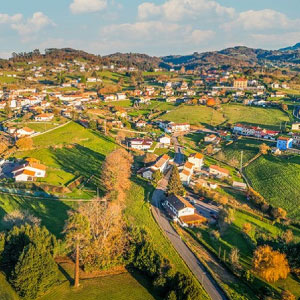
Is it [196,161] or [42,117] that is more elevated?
[42,117]

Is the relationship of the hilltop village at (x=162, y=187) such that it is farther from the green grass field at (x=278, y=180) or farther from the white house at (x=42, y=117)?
the white house at (x=42, y=117)

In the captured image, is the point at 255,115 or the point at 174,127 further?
the point at 255,115

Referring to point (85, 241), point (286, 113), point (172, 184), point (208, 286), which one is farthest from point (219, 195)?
point (286, 113)

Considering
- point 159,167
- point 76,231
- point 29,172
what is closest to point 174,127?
point 159,167

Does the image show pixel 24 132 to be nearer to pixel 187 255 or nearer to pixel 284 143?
pixel 187 255

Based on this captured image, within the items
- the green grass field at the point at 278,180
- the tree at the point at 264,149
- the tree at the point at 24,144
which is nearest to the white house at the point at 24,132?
the tree at the point at 24,144

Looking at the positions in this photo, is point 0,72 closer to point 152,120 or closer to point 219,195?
point 152,120

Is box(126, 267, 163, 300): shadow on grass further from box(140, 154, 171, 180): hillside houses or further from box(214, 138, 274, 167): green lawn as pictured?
box(214, 138, 274, 167): green lawn
